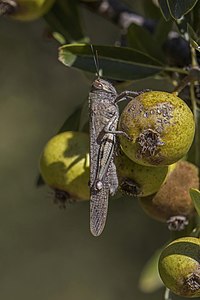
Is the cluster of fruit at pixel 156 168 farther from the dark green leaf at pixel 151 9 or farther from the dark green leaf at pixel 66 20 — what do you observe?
the dark green leaf at pixel 151 9

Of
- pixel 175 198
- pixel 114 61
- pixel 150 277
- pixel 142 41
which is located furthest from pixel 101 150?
pixel 150 277

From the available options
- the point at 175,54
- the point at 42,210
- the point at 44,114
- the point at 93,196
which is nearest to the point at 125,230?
the point at 42,210

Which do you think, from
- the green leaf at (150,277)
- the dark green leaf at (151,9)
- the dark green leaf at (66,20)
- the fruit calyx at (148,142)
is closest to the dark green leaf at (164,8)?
the fruit calyx at (148,142)

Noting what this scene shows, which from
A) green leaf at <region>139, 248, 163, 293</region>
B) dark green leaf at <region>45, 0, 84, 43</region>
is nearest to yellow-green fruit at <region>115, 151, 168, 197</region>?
dark green leaf at <region>45, 0, 84, 43</region>

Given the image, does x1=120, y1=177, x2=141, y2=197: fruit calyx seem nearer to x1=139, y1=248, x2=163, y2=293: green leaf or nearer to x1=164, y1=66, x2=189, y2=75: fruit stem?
x1=164, y1=66, x2=189, y2=75: fruit stem

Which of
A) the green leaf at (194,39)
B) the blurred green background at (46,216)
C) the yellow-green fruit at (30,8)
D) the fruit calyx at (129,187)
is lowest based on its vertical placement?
the blurred green background at (46,216)

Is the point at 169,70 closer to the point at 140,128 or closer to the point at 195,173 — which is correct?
the point at 195,173

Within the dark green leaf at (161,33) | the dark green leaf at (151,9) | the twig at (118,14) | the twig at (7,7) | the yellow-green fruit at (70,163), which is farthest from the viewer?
the dark green leaf at (151,9)
